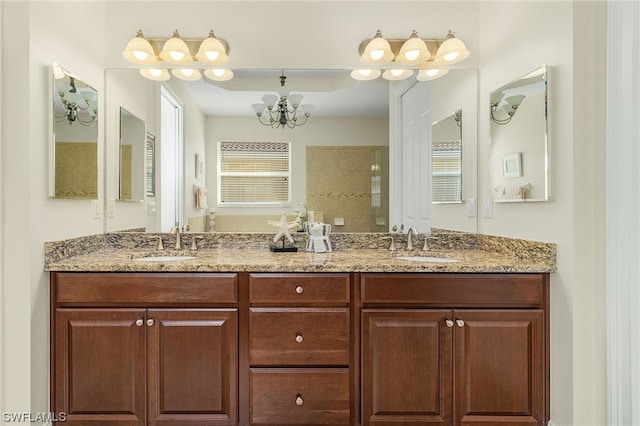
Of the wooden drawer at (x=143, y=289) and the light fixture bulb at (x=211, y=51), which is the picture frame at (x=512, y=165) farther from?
the light fixture bulb at (x=211, y=51)

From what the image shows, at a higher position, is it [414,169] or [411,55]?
[411,55]

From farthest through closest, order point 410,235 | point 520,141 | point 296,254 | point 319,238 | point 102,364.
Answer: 1. point 410,235
2. point 319,238
3. point 296,254
4. point 520,141
5. point 102,364

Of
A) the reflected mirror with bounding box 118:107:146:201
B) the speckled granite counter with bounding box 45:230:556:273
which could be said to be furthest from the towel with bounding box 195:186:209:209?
the reflected mirror with bounding box 118:107:146:201

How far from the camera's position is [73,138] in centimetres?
201

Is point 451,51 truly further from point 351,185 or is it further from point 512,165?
point 351,185

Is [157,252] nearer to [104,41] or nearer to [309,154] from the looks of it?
[309,154]

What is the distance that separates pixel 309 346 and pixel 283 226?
0.82m

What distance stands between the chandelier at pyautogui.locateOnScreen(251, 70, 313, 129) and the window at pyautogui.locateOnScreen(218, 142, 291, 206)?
14 cm

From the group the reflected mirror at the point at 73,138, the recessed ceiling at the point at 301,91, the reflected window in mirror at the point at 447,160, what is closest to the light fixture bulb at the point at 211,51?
the recessed ceiling at the point at 301,91

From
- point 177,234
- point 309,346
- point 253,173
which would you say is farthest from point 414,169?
point 177,234

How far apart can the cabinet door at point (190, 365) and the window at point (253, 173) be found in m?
0.90

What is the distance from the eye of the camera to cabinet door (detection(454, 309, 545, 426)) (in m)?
1.81

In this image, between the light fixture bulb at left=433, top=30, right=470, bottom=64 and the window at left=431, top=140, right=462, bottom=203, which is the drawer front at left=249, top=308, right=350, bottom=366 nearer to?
the window at left=431, top=140, right=462, bottom=203

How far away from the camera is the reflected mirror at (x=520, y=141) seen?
183 cm
